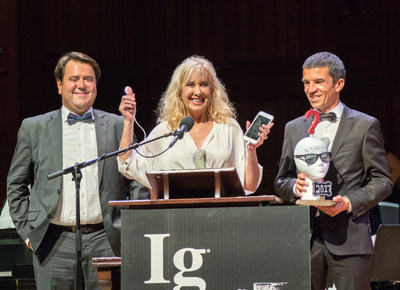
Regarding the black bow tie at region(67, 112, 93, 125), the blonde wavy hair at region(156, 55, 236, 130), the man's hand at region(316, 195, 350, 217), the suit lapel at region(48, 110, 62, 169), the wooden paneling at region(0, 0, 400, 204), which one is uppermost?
the wooden paneling at region(0, 0, 400, 204)

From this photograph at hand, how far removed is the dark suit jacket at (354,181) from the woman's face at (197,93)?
19.7 inches

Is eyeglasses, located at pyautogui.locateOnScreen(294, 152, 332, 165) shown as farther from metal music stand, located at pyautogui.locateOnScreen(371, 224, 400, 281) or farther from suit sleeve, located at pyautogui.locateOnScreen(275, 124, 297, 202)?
metal music stand, located at pyautogui.locateOnScreen(371, 224, 400, 281)

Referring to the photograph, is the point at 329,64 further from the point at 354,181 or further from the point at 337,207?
the point at 337,207

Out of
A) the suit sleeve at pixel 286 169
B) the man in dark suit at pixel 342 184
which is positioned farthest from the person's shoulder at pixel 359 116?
the suit sleeve at pixel 286 169

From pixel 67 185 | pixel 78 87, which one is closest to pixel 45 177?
pixel 67 185

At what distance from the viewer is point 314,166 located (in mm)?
3199

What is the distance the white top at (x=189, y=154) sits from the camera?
3.52 meters

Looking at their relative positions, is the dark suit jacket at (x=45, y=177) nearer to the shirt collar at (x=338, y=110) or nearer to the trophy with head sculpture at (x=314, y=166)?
the trophy with head sculpture at (x=314, y=166)

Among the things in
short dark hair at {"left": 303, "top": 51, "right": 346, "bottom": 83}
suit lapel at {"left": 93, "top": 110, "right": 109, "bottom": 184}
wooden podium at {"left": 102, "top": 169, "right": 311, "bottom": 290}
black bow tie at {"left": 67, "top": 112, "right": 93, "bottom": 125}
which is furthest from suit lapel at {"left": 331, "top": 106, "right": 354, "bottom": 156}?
black bow tie at {"left": 67, "top": 112, "right": 93, "bottom": 125}

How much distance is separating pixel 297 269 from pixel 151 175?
63 centimetres

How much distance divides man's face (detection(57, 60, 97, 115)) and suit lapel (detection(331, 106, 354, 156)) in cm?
120

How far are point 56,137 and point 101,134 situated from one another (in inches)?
8.4

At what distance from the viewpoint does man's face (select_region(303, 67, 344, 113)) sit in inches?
137

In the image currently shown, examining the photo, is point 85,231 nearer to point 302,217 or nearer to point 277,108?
point 302,217
